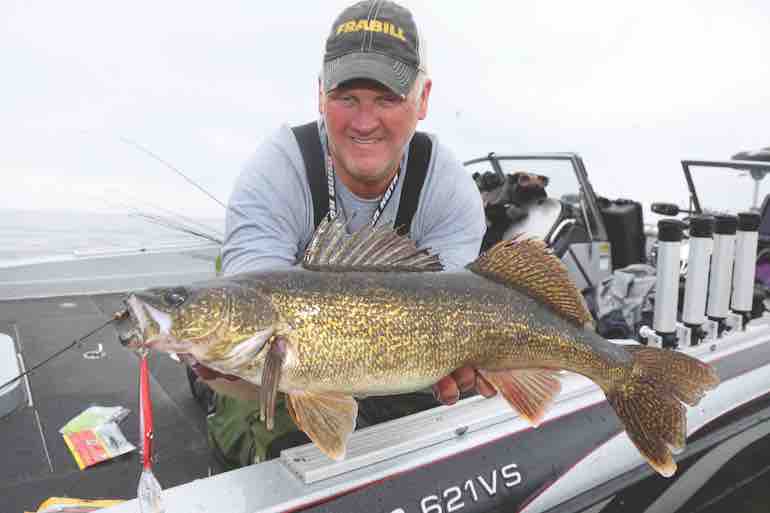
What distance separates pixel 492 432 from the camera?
2000mm

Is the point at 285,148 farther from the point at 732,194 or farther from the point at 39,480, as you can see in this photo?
the point at 732,194

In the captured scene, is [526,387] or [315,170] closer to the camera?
[526,387]

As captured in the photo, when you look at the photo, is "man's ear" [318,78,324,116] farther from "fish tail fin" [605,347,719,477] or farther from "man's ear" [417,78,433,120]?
"fish tail fin" [605,347,719,477]

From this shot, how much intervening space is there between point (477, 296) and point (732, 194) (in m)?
3.94

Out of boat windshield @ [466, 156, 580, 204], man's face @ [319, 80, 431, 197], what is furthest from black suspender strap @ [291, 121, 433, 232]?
boat windshield @ [466, 156, 580, 204]

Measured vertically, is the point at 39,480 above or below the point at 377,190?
below

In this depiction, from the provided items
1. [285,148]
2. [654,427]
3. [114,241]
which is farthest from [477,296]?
[114,241]

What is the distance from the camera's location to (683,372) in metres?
1.82

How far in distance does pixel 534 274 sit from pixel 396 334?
1.74 feet

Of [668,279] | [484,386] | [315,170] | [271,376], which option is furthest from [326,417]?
[668,279]

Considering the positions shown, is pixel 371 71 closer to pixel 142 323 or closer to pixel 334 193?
pixel 334 193

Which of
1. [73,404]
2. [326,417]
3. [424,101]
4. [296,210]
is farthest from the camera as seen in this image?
[73,404]

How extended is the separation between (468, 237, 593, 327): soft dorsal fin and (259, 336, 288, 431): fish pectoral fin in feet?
2.16

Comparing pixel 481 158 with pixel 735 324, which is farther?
pixel 481 158
